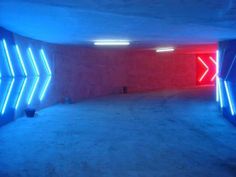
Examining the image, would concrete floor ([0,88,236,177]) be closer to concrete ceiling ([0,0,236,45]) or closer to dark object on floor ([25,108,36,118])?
dark object on floor ([25,108,36,118])

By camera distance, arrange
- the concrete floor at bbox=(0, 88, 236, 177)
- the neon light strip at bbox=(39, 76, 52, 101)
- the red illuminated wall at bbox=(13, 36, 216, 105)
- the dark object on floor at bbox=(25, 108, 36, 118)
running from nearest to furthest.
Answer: the concrete floor at bbox=(0, 88, 236, 177) < the dark object on floor at bbox=(25, 108, 36, 118) < the neon light strip at bbox=(39, 76, 52, 101) < the red illuminated wall at bbox=(13, 36, 216, 105)

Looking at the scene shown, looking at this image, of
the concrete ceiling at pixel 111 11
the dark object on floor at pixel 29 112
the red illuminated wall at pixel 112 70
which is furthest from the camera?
the red illuminated wall at pixel 112 70

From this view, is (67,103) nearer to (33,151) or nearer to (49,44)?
(49,44)

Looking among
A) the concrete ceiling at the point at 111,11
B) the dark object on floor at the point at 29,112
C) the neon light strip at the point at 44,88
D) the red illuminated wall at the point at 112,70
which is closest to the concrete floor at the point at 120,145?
the dark object on floor at the point at 29,112

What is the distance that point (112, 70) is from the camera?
15.3 meters

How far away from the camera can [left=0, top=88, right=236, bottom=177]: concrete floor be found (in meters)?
4.37

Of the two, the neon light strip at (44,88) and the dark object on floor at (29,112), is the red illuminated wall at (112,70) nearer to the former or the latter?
the neon light strip at (44,88)

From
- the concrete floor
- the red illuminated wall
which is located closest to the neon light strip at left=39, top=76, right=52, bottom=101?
the red illuminated wall

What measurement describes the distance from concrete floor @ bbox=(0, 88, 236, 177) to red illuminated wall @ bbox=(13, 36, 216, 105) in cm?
290

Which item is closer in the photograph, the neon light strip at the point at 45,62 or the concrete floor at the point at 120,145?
the concrete floor at the point at 120,145

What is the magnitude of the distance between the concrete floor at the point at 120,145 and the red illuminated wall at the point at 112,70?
290 centimetres

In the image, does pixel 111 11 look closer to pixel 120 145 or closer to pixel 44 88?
pixel 120 145

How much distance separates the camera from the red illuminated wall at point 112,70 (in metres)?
12.1

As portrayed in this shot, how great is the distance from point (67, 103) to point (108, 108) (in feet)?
6.98
